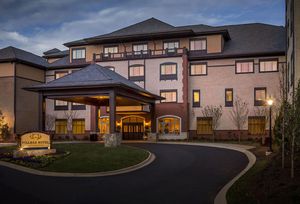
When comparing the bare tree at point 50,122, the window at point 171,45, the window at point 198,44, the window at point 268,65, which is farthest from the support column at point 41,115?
the window at point 268,65

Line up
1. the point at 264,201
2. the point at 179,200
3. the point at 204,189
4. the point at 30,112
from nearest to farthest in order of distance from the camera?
the point at 264,201 < the point at 179,200 < the point at 204,189 < the point at 30,112

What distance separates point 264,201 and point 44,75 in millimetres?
44130

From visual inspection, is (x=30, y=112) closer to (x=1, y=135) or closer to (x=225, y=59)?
(x=1, y=135)

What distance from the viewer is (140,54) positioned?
1741 inches

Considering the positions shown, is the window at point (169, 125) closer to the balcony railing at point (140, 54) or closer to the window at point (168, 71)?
the window at point (168, 71)

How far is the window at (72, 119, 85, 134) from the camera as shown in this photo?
47.5 meters

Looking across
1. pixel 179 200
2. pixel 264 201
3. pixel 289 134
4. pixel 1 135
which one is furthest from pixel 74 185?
pixel 1 135

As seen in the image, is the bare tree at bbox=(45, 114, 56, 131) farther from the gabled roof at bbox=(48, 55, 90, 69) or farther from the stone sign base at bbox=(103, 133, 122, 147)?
the stone sign base at bbox=(103, 133, 122, 147)

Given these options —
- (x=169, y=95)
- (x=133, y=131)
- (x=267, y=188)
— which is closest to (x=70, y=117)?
(x=133, y=131)

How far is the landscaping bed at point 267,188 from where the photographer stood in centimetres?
1001

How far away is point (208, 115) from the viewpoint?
1667 inches

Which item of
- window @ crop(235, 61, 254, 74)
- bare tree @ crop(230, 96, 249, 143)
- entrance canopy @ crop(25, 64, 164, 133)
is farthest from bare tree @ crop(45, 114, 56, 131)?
window @ crop(235, 61, 254, 74)

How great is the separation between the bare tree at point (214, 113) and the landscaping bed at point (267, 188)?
25.8 metres

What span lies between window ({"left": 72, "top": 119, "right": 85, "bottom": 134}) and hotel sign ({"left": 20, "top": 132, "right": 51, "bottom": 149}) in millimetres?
24631
